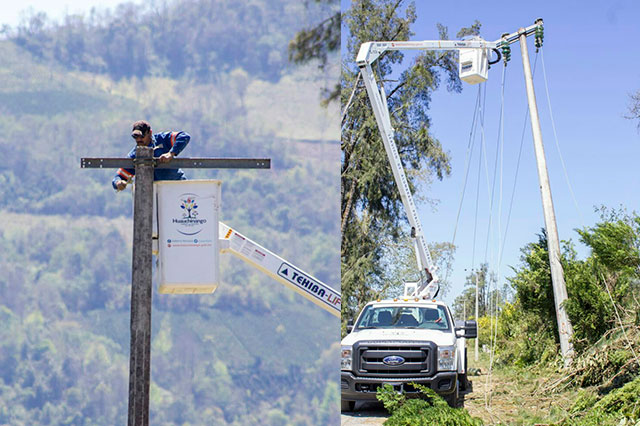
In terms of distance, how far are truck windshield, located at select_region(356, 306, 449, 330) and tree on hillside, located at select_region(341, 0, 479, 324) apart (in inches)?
208

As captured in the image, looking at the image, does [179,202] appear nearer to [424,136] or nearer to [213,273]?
[213,273]

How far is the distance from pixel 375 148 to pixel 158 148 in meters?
10.2

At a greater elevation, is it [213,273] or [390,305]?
[213,273]

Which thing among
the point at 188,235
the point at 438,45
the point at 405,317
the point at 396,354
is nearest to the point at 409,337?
the point at 396,354

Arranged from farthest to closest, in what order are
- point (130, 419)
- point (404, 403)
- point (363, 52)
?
point (363, 52), point (404, 403), point (130, 419)

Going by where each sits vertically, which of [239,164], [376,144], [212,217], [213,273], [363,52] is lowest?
[213,273]

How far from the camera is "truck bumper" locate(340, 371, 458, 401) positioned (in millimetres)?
7035

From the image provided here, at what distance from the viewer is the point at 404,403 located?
6160 mm

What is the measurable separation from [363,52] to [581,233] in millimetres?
3988

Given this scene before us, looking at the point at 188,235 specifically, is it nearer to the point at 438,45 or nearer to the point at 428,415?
the point at 428,415

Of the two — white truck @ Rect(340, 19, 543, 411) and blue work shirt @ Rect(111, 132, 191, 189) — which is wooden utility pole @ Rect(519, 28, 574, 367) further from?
blue work shirt @ Rect(111, 132, 191, 189)

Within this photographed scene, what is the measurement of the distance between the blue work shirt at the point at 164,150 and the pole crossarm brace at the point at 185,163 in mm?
55

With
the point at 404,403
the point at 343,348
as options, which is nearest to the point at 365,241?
the point at 343,348

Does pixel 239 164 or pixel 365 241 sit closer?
pixel 239 164
